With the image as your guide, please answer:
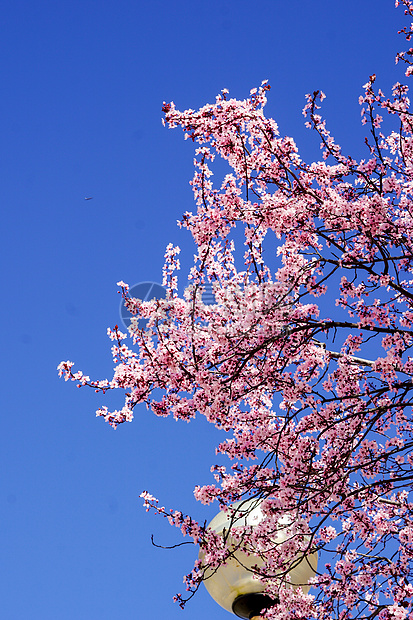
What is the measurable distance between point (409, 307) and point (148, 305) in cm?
341

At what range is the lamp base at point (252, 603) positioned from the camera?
33.7 ft

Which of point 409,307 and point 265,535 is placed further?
point 409,307

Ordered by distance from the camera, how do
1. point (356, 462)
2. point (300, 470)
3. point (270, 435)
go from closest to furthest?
point (300, 470), point (356, 462), point (270, 435)

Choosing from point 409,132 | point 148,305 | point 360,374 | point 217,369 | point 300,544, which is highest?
point 409,132

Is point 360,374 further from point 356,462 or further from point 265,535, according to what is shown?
point 265,535

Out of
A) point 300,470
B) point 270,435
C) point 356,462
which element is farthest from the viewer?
point 270,435

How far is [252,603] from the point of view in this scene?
1041cm

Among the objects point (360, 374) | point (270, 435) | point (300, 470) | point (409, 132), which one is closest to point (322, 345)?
point (360, 374)

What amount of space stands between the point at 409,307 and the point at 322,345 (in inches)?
48.2

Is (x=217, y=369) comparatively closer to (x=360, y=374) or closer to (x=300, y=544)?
(x=360, y=374)

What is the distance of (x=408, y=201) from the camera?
760 centimetres

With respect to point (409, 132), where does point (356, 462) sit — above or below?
below

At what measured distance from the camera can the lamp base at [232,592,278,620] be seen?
10.3 m

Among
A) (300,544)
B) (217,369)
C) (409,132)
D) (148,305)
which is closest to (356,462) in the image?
(300,544)
